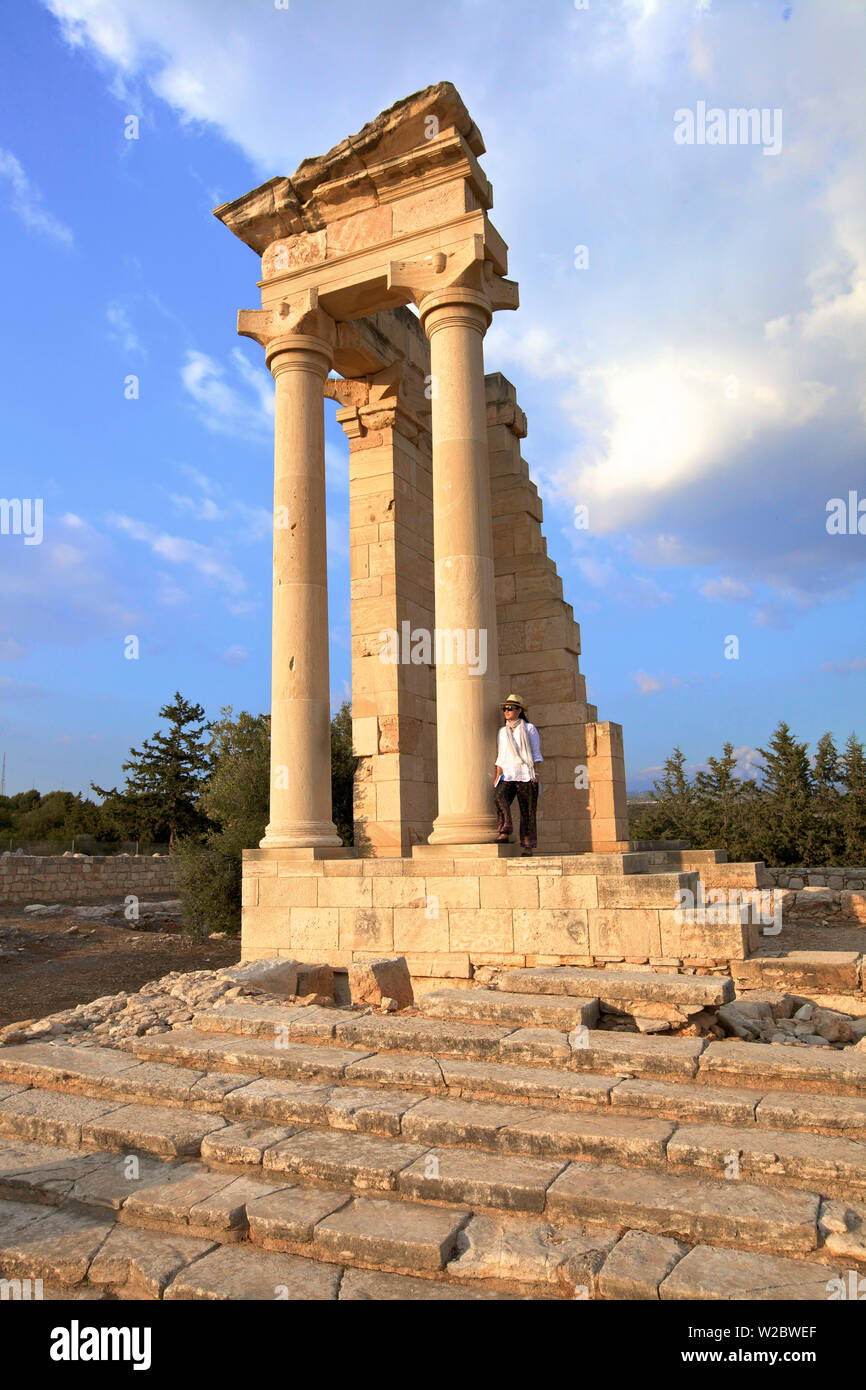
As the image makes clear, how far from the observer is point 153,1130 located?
5.42 m

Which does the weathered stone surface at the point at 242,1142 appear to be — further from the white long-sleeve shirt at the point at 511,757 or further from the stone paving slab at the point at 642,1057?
the white long-sleeve shirt at the point at 511,757

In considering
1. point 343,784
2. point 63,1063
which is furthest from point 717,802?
point 63,1063

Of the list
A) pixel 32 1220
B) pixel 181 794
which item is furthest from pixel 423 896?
pixel 181 794

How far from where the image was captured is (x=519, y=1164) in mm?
4676

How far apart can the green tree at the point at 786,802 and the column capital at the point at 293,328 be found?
1800 cm

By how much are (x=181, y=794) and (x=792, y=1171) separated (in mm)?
45779

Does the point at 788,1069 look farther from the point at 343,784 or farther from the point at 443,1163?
the point at 343,784

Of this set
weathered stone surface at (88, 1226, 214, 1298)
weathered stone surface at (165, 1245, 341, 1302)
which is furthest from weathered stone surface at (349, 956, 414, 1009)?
weathered stone surface at (165, 1245, 341, 1302)

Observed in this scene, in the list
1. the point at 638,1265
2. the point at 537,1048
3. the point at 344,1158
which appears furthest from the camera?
the point at 537,1048

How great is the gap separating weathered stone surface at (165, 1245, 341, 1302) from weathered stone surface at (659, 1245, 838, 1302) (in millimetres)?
1514

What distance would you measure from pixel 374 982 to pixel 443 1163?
340 centimetres

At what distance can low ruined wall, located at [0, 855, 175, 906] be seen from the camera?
29.6m

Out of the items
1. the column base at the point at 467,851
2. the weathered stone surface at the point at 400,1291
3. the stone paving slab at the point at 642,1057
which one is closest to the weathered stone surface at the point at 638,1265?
the weathered stone surface at the point at 400,1291

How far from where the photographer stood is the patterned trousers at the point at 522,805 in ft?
34.8
